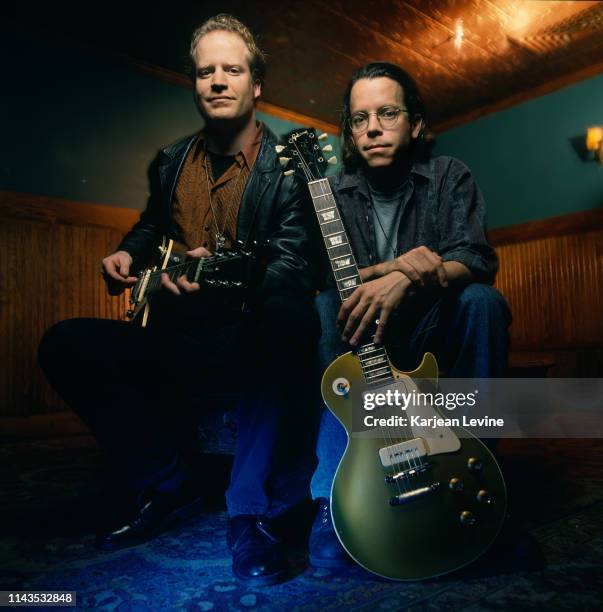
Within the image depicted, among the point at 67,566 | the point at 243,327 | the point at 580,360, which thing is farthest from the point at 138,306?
the point at 580,360

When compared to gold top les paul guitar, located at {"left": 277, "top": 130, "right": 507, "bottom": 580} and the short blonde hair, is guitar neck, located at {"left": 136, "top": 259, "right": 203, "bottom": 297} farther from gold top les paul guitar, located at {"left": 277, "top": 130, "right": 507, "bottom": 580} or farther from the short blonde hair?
the short blonde hair

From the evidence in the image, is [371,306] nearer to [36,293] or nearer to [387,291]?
[387,291]

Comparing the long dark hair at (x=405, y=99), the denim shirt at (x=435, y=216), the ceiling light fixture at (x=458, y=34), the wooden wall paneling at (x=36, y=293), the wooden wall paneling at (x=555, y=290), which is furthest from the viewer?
the wooden wall paneling at (x=555, y=290)

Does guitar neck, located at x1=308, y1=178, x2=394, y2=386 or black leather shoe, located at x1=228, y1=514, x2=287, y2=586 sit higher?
guitar neck, located at x1=308, y1=178, x2=394, y2=386

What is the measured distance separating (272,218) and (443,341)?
2.31 ft

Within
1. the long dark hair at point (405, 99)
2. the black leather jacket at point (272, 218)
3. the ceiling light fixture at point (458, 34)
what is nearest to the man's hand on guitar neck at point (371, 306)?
the black leather jacket at point (272, 218)

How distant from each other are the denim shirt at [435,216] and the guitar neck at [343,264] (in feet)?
0.87

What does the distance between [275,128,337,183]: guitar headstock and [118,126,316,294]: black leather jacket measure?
5.0 inches

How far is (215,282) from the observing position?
1353mm

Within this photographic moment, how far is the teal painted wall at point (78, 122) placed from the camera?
345 centimetres

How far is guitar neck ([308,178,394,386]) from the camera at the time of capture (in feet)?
3.97

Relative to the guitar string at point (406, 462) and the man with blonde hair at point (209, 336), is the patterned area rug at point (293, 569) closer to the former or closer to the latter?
the man with blonde hair at point (209, 336)

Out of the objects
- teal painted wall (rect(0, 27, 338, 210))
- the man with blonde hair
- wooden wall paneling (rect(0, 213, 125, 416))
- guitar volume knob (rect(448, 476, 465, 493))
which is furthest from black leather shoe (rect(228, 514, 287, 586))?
teal painted wall (rect(0, 27, 338, 210))

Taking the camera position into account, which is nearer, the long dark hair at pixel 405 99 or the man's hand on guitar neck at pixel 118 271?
the man's hand on guitar neck at pixel 118 271
